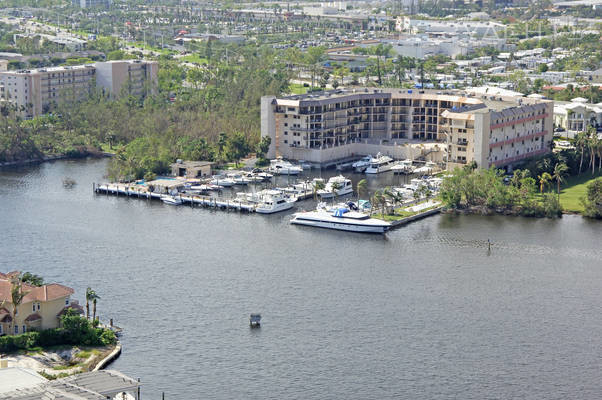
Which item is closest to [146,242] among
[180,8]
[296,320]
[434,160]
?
[296,320]

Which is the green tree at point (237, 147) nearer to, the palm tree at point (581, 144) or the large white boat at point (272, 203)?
the large white boat at point (272, 203)

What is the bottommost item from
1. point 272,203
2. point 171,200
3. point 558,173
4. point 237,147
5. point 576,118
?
point 171,200

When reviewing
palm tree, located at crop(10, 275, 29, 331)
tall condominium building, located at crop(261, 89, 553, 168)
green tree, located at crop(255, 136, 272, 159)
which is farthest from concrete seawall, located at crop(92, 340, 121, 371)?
green tree, located at crop(255, 136, 272, 159)

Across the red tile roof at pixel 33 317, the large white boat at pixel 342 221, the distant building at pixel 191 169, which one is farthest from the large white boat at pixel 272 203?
the red tile roof at pixel 33 317

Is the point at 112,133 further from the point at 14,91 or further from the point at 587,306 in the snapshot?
the point at 587,306

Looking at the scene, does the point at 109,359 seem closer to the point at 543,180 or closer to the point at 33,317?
the point at 33,317

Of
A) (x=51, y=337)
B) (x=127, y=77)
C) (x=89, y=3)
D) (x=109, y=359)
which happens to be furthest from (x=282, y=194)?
(x=89, y=3)

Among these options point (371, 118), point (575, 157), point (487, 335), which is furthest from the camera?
point (371, 118)
